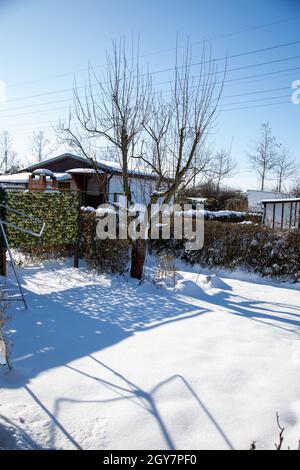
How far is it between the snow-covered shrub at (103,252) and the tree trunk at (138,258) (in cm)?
33

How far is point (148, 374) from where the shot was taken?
10.4 ft

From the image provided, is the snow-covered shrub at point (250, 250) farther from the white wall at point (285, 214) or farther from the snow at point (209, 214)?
the white wall at point (285, 214)

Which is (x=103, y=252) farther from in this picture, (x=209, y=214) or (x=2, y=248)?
(x=209, y=214)

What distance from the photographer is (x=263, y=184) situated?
35.8m

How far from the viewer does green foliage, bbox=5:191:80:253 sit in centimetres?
724

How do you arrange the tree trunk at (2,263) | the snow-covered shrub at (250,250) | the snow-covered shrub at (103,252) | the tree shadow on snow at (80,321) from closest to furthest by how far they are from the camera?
the tree shadow on snow at (80,321)
the tree trunk at (2,263)
the snow-covered shrub at (103,252)
the snow-covered shrub at (250,250)

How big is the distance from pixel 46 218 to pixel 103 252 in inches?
58.8

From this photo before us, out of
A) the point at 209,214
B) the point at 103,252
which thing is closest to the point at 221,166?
the point at 209,214

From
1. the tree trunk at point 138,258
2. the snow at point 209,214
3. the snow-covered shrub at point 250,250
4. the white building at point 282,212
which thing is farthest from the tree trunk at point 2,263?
the white building at point 282,212

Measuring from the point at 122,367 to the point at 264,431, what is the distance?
1.42 m

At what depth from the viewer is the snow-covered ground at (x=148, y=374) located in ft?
7.52

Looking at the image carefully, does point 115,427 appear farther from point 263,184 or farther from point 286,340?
point 263,184

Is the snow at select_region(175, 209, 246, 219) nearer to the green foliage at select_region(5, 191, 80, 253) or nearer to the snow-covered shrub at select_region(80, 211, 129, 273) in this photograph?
the snow-covered shrub at select_region(80, 211, 129, 273)

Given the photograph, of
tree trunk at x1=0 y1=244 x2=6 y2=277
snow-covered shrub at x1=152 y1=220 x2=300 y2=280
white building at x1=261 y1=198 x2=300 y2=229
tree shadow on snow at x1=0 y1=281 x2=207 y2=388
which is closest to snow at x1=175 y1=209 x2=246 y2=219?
snow-covered shrub at x1=152 y1=220 x2=300 y2=280
